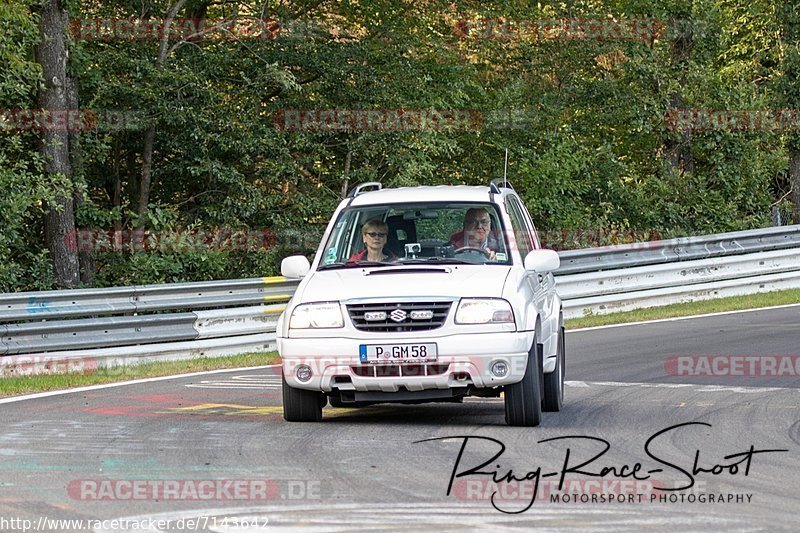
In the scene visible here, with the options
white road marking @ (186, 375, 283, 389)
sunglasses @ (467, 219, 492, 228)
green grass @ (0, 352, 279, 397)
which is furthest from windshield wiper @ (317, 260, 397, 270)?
green grass @ (0, 352, 279, 397)

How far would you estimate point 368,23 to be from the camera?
26.7 meters

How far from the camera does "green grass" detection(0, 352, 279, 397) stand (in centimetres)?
1267

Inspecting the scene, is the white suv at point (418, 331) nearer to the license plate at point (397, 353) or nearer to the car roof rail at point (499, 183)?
the license plate at point (397, 353)

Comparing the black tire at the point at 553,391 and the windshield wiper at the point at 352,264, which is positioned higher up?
the windshield wiper at the point at 352,264

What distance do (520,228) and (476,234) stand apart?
69cm

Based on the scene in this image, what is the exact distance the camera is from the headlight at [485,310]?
933 cm

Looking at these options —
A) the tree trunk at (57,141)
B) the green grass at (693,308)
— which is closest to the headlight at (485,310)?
the green grass at (693,308)

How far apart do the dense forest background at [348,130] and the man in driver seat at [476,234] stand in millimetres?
10990

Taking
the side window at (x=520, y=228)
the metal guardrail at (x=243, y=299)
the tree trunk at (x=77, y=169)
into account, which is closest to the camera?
the side window at (x=520, y=228)

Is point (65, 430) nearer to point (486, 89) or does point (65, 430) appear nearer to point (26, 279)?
point (26, 279)

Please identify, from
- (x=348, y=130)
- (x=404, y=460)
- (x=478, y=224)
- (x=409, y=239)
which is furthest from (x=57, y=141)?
(x=404, y=460)

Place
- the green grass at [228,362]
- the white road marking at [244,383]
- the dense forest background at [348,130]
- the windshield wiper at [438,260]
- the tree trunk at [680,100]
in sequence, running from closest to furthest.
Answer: the windshield wiper at [438,260]
the white road marking at [244,383]
the green grass at [228,362]
the dense forest background at [348,130]
the tree trunk at [680,100]

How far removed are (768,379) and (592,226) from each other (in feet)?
49.6

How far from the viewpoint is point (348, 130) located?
25359mm
